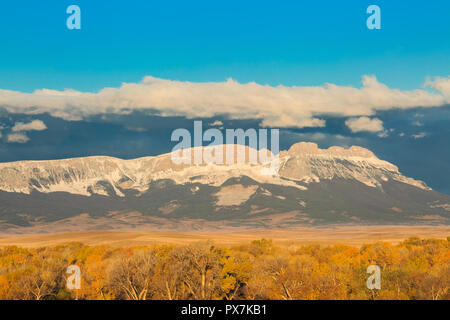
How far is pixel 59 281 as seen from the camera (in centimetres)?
9412

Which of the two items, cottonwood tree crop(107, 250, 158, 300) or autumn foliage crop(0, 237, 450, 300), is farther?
cottonwood tree crop(107, 250, 158, 300)

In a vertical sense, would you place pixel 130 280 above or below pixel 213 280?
above

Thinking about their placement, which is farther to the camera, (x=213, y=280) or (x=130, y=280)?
(x=213, y=280)

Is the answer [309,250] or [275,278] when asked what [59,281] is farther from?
[309,250]

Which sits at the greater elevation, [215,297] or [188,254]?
[188,254]

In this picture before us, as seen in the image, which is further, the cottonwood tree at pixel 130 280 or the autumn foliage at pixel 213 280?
the cottonwood tree at pixel 130 280
